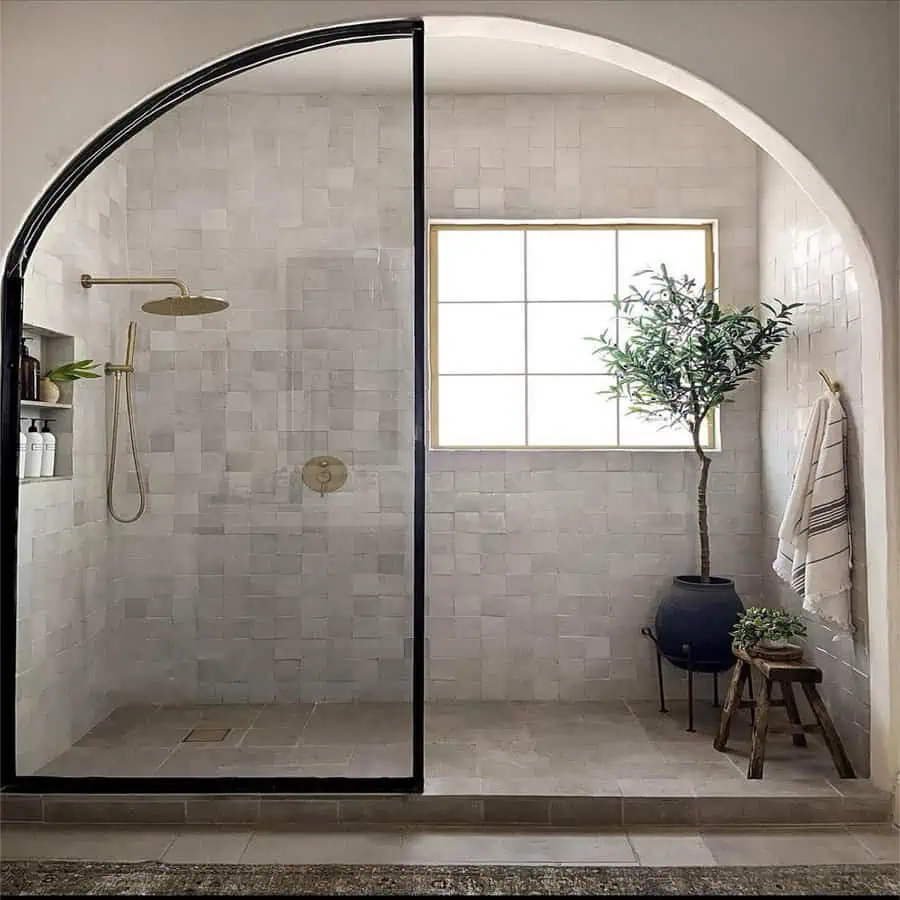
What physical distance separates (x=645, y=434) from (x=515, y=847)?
2104 mm

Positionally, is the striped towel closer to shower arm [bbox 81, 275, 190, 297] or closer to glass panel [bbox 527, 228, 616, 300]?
glass panel [bbox 527, 228, 616, 300]

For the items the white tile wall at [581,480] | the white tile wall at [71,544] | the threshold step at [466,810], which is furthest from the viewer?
the white tile wall at [581,480]

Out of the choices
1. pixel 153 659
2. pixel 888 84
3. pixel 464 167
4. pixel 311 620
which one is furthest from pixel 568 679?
pixel 888 84

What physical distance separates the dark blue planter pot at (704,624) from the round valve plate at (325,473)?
1.68m

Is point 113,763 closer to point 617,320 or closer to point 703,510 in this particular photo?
point 703,510

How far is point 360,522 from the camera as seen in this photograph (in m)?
3.00

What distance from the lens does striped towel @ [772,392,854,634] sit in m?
3.22

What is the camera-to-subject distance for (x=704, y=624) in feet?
12.6

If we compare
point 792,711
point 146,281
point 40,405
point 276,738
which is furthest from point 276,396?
point 792,711

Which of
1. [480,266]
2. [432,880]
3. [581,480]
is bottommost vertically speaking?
[432,880]

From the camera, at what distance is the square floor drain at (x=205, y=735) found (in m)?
3.05

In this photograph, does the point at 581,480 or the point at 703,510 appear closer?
the point at 703,510

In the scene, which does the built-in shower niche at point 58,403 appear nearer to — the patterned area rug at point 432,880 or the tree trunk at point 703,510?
the patterned area rug at point 432,880

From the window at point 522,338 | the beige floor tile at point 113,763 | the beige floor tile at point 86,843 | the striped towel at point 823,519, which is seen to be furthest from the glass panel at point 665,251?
the beige floor tile at point 86,843
